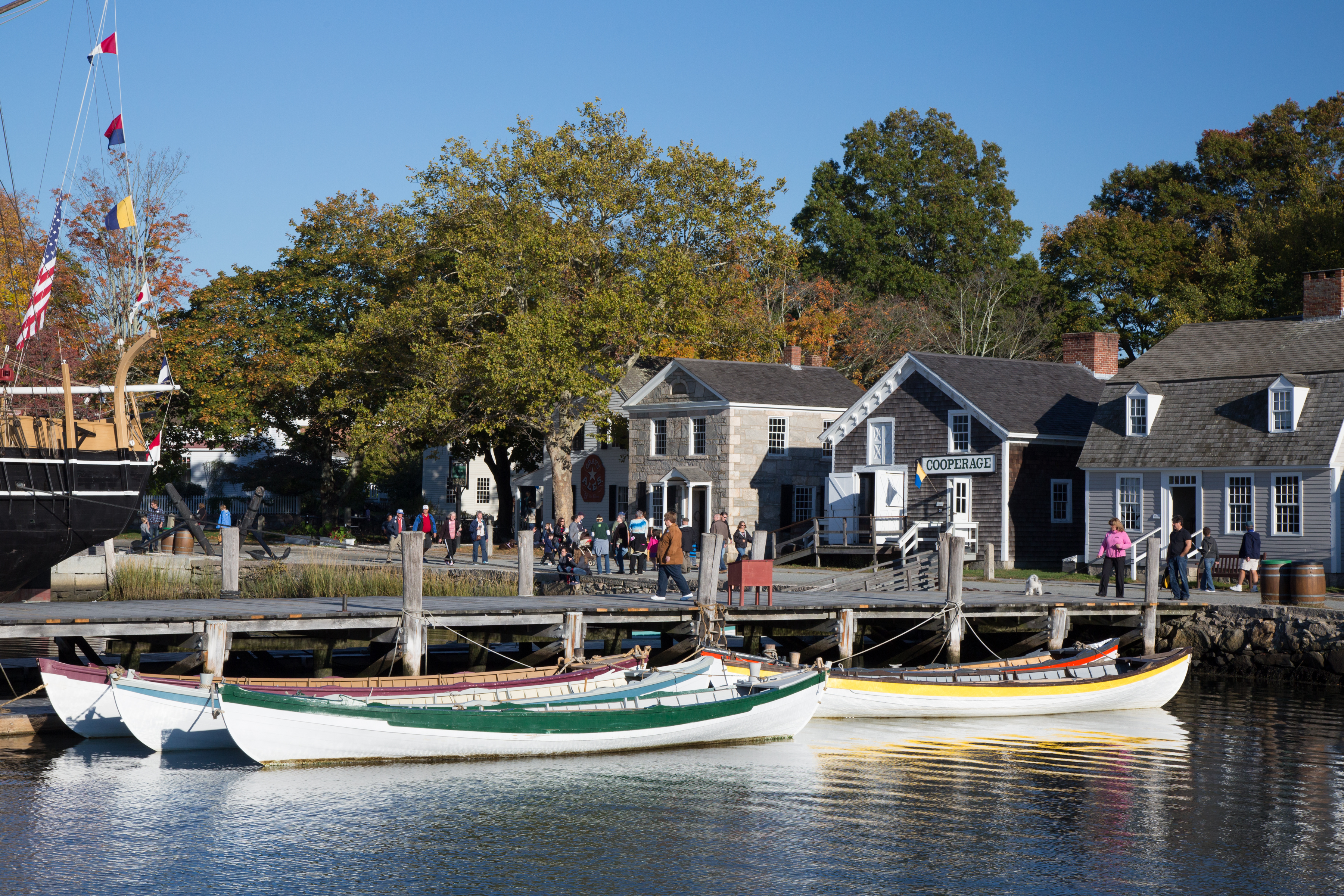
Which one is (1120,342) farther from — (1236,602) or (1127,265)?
(1236,602)

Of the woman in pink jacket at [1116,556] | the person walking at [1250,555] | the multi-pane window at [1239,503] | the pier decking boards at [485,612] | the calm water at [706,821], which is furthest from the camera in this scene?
the multi-pane window at [1239,503]

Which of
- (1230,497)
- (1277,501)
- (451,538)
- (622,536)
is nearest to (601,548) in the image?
(622,536)

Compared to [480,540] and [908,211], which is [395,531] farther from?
[908,211]

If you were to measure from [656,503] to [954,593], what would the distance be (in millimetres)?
27926

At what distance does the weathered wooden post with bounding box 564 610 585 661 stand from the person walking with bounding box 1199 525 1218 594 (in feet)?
58.6

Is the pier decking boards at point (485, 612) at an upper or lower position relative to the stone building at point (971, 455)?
lower

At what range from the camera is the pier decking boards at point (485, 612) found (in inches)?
753

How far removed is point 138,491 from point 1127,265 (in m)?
53.0

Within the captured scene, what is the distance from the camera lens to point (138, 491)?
31031 mm

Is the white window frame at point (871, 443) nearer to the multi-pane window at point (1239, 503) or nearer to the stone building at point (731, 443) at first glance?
the stone building at point (731, 443)

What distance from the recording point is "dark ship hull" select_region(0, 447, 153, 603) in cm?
2839

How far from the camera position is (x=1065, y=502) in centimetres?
4338

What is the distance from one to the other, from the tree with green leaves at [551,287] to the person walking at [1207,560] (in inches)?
804

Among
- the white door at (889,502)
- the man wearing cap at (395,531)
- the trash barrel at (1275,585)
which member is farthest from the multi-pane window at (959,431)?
the man wearing cap at (395,531)
